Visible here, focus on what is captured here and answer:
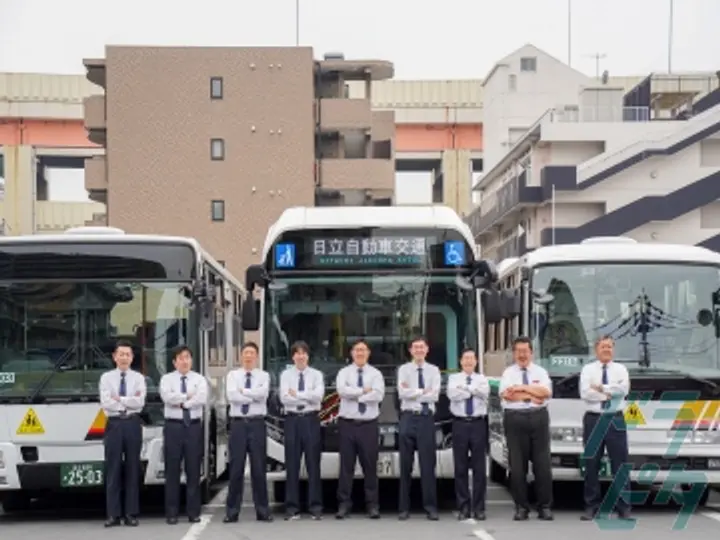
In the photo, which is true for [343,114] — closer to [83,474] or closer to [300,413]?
[300,413]

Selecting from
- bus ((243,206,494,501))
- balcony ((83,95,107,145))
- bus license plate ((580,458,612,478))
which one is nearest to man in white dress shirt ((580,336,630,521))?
bus license plate ((580,458,612,478))

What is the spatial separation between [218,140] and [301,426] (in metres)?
45.6

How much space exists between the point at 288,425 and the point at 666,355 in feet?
13.4

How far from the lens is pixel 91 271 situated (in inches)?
624

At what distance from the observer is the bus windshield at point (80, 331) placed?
15.5 meters

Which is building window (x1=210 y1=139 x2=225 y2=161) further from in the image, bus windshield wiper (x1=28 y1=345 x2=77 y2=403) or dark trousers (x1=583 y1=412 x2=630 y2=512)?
dark trousers (x1=583 y1=412 x2=630 y2=512)

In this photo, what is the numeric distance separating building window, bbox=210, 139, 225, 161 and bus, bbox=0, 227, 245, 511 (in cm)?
4466

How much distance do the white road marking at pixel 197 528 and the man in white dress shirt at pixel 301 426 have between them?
0.87 metres

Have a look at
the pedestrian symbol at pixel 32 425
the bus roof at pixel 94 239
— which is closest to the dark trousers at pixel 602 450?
the bus roof at pixel 94 239

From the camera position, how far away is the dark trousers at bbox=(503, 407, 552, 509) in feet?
51.5

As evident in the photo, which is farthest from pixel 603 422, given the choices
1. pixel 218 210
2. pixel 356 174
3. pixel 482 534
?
pixel 218 210

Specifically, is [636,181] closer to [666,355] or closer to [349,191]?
[349,191]

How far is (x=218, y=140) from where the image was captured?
60656 mm

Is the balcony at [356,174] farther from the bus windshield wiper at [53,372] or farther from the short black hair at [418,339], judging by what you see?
the bus windshield wiper at [53,372]
